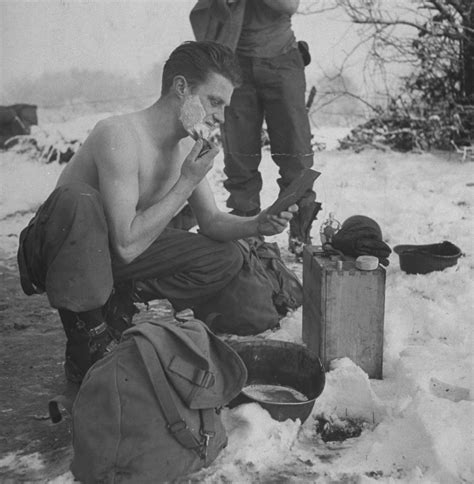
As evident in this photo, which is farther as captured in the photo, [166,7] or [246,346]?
[166,7]

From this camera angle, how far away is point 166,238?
9.87 ft

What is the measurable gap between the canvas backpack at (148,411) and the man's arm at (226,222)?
93cm

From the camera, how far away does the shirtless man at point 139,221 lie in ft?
8.30

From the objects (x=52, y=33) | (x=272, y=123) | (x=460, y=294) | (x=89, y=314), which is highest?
(x=52, y=33)

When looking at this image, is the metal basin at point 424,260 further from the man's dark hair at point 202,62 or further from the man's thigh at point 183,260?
the man's dark hair at point 202,62

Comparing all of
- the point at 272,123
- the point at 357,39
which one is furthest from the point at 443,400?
the point at 357,39

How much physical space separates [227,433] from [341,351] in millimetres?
690

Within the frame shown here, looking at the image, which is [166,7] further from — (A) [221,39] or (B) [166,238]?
(B) [166,238]

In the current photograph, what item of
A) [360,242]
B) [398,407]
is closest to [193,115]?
[360,242]

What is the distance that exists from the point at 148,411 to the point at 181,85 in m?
1.38

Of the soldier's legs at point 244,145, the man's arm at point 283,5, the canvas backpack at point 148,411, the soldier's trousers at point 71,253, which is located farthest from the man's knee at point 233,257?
the man's arm at point 283,5

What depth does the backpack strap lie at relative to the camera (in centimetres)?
197

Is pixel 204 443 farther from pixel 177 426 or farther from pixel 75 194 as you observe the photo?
pixel 75 194

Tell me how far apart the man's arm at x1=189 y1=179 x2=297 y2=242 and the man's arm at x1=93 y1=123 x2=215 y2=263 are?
0.37 meters
